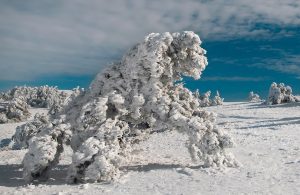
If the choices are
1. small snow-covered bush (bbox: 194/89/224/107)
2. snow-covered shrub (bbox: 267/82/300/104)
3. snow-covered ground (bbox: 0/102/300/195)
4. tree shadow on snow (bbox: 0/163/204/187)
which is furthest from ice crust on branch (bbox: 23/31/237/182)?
small snow-covered bush (bbox: 194/89/224/107)

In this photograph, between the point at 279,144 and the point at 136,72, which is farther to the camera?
the point at 279,144

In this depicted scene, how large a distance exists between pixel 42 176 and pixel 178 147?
737 cm

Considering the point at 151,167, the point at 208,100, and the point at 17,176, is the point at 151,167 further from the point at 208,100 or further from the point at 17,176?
the point at 208,100

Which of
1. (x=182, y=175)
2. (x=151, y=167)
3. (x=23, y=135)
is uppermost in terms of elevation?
(x=23, y=135)

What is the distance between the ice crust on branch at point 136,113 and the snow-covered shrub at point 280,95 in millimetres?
44214

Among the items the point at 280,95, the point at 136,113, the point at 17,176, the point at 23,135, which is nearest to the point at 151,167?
the point at 136,113

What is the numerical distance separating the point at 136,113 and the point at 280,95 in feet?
153

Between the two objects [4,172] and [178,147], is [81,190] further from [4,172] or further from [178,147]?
[178,147]

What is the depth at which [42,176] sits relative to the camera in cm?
1530

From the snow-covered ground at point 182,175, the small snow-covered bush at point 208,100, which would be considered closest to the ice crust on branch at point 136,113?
the snow-covered ground at point 182,175

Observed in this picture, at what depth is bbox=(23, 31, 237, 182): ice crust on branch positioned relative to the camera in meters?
15.3

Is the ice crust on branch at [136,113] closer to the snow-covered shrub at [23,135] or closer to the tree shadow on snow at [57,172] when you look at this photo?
the tree shadow on snow at [57,172]

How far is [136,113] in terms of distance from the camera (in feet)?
53.4

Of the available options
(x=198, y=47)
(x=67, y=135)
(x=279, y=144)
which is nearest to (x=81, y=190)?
(x=67, y=135)
